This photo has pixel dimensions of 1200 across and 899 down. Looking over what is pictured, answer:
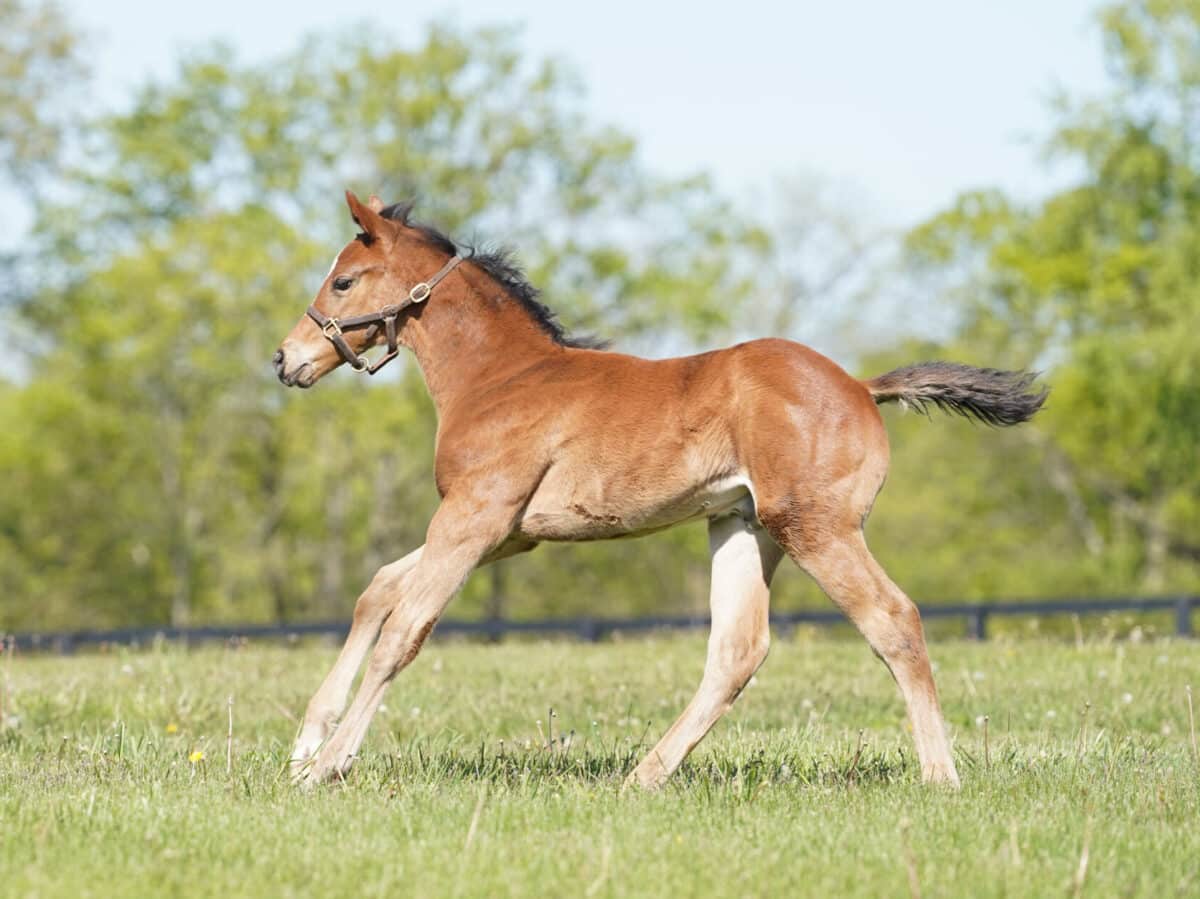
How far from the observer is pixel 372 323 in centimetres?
731

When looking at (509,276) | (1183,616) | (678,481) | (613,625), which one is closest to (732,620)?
(678,481)

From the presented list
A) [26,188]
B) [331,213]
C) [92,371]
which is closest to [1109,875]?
[26,188]

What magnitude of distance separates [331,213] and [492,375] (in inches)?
1148

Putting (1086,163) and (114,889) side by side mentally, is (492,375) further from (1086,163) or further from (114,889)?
(1086,163)

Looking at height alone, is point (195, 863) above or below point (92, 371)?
below

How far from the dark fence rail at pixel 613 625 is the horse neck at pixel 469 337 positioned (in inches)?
428

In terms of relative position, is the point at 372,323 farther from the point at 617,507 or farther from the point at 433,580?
the point at 617,507

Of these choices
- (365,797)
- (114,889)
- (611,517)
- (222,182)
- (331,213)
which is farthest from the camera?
(222,182)

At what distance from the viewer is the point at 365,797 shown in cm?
579

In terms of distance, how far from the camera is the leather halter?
7.27 metres

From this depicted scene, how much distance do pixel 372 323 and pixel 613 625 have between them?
12.9 meters

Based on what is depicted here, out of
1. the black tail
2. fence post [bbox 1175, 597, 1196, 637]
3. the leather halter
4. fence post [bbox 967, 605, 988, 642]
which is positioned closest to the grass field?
the black tail

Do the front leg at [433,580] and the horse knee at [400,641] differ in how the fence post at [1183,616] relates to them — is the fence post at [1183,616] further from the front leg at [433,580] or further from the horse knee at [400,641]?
the horse knee at [400,641]

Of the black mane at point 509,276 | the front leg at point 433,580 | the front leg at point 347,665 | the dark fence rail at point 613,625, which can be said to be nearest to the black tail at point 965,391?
the black mane at point 509,276
